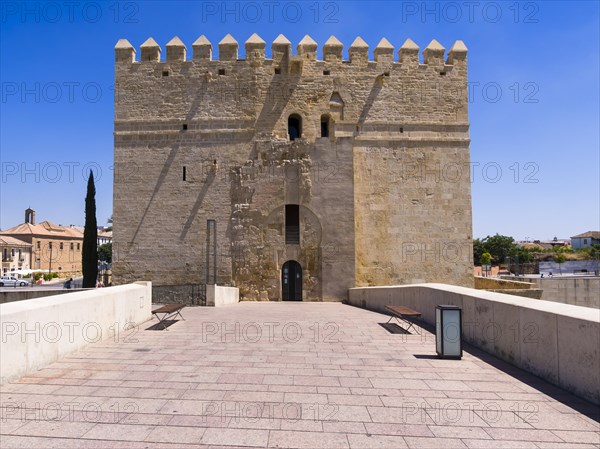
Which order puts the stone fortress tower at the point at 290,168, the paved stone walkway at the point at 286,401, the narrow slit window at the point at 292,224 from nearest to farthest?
the paved stone walkway at the point at 286,401 → the stone fortress tower at the point at 290,168 → the narrow slit window at the point at 292,224

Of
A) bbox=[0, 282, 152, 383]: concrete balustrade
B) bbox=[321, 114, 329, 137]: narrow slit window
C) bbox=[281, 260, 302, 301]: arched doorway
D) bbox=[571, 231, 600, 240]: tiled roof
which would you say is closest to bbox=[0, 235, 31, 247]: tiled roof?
bbox=[281, 260, 302, 301]: arched doorway

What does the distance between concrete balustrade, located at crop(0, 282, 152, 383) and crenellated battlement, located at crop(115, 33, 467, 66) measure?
1240 cm

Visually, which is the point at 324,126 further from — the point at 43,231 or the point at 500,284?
the point at 43,231

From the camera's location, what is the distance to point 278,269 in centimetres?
1616

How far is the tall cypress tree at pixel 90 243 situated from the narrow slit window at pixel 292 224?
877 cm

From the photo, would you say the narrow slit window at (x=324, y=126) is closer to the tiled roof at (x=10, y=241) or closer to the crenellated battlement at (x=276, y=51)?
the crenellated battlement at (x=276, y=51)

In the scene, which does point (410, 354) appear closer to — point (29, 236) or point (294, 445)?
point (294, 445)

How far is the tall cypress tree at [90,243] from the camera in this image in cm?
1822

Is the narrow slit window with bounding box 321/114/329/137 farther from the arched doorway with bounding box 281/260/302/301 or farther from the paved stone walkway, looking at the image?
the paved stone walkway

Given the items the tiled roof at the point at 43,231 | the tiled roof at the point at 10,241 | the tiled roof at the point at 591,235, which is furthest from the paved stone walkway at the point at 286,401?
the tiled roof at the point at 591,235

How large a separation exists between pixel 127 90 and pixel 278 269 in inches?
373

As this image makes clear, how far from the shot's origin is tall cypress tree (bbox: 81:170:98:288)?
18.2 m

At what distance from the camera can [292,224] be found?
53.6 feet

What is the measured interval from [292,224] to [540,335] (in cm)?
1228
